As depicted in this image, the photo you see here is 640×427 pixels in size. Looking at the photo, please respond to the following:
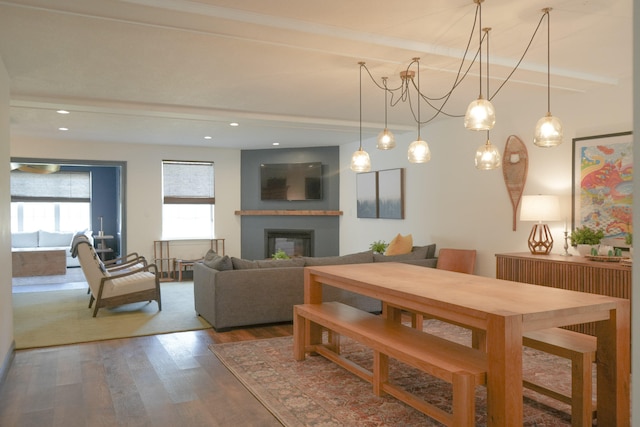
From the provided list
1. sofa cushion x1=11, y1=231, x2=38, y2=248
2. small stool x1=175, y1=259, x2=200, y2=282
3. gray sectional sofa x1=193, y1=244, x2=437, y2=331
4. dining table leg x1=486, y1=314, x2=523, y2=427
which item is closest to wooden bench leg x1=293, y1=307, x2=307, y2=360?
gray sectional sofa x1=193, y1=244, x2=437, y2=331

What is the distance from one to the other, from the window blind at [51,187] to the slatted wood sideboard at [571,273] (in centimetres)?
951

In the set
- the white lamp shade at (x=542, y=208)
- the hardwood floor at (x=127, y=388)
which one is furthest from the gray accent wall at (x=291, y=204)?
the hardwood floor at (x=127, y=388)

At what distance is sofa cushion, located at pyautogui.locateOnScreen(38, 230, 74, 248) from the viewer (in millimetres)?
10656

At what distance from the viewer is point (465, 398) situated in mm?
2426

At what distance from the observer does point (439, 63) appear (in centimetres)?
409

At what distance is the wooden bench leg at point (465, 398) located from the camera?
7.96 feet

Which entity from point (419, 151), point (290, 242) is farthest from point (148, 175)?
point (419, 151)

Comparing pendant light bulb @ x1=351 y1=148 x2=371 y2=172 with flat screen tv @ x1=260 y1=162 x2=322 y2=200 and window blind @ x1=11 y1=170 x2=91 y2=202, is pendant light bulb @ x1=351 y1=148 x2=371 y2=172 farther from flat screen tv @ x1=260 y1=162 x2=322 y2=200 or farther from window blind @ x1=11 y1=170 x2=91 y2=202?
window blind @ x1=11 y1=170 x2=91 y2=202

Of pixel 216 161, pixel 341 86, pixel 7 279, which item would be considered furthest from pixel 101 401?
pixel 216 161

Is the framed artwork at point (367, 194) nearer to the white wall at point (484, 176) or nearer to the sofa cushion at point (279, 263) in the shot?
the white wall at point (484, 176)

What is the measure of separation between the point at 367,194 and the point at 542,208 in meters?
3.91

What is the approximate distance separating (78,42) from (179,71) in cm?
92

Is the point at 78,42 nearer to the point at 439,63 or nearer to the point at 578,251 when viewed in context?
the point at 439,63

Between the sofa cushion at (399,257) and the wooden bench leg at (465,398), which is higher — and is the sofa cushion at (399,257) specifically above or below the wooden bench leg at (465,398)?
above
